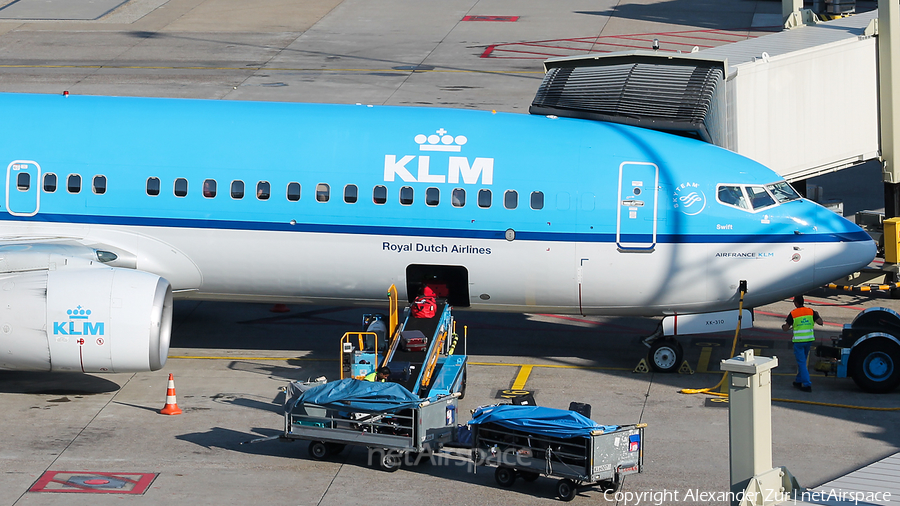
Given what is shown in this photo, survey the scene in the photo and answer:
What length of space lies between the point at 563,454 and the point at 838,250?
7.95m

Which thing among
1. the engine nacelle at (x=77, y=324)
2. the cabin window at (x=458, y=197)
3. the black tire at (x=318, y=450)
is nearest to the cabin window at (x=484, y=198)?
the cabin window at (x=458, y=197)

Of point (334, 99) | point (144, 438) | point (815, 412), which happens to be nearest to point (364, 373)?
point (144, 438)

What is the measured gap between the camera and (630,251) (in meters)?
21.8

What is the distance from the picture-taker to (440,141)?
22.0 m

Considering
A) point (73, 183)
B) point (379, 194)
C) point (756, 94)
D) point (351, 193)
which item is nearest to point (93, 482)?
point (73, 183)

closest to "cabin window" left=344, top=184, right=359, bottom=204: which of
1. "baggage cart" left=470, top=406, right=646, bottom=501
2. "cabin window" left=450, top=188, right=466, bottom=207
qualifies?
"cabin window" left=450, top=188, right=466, bottom=207

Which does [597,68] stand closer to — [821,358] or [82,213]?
[821,358]

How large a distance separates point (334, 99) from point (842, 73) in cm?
1984

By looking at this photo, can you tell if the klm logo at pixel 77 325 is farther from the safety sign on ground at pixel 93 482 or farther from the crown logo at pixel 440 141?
the crown logo at pixel 440 141

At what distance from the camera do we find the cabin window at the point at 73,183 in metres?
22.0

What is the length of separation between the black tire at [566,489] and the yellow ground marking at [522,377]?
4842 mm

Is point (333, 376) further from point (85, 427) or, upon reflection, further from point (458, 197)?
point (85, 427)

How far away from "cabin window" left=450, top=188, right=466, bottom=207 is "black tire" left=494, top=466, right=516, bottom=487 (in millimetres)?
5788

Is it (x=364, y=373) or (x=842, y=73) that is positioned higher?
(x=842, y=73)
